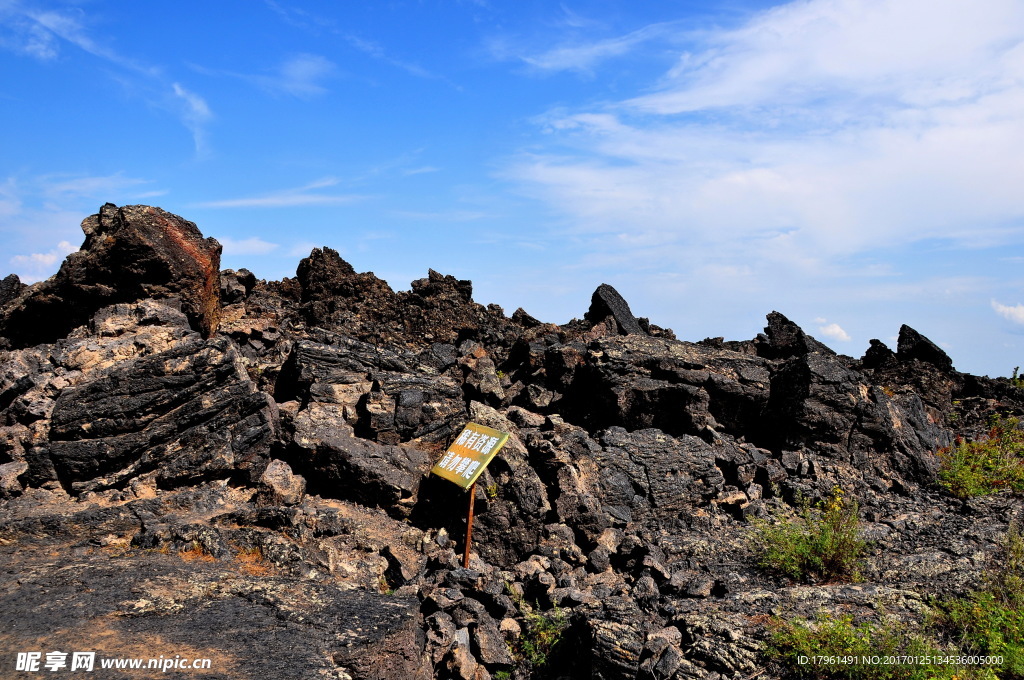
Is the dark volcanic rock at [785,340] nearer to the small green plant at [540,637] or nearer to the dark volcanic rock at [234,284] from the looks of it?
the small green plant at [540,637]

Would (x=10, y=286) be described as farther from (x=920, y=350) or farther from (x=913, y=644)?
(x=920, y=350)

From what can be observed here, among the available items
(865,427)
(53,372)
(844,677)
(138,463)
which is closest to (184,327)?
(53,372)

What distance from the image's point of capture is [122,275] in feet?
39.8

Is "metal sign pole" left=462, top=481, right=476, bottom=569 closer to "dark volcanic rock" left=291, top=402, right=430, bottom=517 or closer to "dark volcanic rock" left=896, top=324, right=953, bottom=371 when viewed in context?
"dark volcanic rock" left=291, top=402, right=430, bottom=517

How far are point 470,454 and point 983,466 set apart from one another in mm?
9728

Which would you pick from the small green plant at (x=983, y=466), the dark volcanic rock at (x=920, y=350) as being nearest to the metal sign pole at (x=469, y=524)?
the small green plant at (x=983, y=466)

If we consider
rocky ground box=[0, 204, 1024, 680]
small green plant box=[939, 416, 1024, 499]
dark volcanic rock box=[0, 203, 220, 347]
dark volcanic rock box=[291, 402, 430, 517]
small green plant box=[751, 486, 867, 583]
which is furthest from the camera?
dark volcanic rock box=[0, 203, 220, 347]

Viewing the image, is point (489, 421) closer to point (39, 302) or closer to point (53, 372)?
point (53, 372)

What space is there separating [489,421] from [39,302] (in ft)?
28.8

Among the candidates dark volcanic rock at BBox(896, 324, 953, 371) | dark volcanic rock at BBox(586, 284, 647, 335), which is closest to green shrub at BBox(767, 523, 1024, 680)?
dark volcanic rock at BBox(586, 284, 647, 335)

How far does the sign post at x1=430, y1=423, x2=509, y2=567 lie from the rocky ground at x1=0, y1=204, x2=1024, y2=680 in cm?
49

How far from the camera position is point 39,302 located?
12.7m

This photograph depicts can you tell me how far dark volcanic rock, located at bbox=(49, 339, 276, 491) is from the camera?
871 centimetres

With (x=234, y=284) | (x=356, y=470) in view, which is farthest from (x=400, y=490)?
(x=234, y=284)
